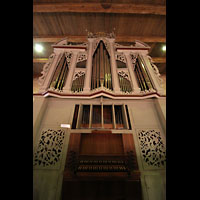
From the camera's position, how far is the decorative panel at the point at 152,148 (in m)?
2.92

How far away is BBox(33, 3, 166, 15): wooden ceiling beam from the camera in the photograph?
5.79 m

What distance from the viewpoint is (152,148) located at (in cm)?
312

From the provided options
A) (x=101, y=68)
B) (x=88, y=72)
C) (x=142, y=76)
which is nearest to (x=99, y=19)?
(x=101, y=68)

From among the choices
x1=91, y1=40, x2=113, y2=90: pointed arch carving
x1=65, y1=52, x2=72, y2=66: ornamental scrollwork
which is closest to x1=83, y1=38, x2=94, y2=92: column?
x1=91, y1=40, x2=113, y2=90: pointed arch carving

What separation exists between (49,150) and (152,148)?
8.01 ft

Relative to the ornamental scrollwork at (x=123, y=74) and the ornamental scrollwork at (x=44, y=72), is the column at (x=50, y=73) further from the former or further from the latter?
the ornamental scrollwork at (x=123, y=74)

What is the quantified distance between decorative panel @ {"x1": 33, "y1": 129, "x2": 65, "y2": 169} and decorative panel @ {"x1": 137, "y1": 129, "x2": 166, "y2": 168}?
1946 mm

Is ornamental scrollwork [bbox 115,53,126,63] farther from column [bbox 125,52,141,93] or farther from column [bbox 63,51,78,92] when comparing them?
column [bbox 63,51,78,92]

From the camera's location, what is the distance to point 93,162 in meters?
2.74

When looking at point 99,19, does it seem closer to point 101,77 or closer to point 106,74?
point 106,74

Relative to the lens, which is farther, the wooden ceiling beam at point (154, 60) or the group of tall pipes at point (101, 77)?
the wooden ceiling beam at point (154, 60)

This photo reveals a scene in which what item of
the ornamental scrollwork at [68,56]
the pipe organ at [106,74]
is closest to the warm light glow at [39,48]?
the pipe organ at [106,74]

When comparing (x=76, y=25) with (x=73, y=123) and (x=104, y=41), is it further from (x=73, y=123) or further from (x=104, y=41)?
(x=73, y=123)
